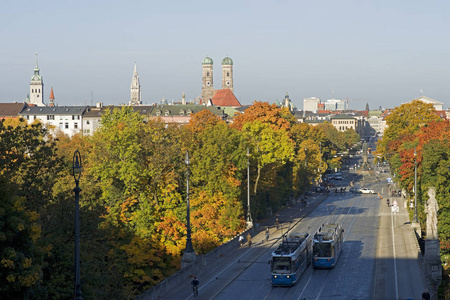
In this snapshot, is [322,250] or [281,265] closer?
[281,265]

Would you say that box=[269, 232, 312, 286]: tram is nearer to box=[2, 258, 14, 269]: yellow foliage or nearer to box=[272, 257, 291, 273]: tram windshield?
box=[272, 257, 291, 273]: tram windshield

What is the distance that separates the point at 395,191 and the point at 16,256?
9968cm

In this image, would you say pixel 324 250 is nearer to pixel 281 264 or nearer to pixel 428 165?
pixel 281 264

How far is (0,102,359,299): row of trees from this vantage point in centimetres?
2886

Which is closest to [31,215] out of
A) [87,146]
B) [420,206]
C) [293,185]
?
[87,146]

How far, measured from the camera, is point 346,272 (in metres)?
51.5

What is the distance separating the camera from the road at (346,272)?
4469cm

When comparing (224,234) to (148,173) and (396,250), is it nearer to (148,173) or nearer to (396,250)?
(148,173)

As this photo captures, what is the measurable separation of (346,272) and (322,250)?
2264 millimetres

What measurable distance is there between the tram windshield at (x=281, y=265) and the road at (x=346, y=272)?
1.19 meters

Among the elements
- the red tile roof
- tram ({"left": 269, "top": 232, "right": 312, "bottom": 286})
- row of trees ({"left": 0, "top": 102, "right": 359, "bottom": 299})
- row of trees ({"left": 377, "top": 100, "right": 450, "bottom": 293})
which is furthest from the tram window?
the red tile roof

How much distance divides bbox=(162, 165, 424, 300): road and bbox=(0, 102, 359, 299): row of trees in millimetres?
4164

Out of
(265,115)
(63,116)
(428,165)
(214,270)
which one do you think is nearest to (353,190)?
(265,115)

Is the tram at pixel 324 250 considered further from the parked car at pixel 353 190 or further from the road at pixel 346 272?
the parked car at pixel 353 190
